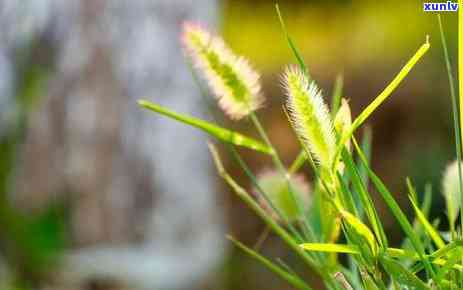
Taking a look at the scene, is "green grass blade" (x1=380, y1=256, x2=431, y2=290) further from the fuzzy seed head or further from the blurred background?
the blurred background

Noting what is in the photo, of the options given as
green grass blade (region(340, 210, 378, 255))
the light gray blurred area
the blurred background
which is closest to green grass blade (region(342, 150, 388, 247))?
green grass blade (region(340, 210, 378, 255))

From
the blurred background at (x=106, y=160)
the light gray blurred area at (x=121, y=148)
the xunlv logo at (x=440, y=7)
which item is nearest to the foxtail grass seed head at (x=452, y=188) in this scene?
the xunlv logo at (x=440, y=7)

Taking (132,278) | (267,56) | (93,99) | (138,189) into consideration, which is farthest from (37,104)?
(267,56)

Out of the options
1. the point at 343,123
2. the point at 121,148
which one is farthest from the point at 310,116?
the point at 121,148

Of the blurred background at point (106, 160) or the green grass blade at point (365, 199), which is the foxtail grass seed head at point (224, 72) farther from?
the blurred background at point (106, 160)

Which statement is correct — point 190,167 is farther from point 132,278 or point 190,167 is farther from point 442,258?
point 442,258
